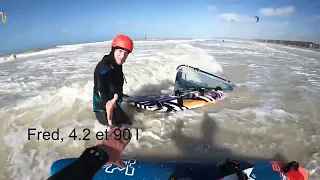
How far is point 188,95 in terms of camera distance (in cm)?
806

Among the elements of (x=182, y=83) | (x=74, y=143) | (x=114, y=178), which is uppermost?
(x=182, y=83)

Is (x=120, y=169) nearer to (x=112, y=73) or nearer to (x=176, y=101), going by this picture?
(x=112, y=73)

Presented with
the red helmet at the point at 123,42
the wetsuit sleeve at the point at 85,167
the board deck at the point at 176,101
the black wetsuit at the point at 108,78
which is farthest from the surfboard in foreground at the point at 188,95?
the wetsuit sleeve at the point at 85,167

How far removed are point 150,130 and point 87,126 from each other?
5.93 feet

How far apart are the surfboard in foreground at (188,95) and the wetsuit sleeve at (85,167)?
15.2 feet

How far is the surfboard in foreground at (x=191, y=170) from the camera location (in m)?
3.47

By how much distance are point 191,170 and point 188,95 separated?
457 centimetres

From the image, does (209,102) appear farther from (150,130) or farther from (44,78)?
(44,78)

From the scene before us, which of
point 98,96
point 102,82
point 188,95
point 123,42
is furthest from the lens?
point 188,95

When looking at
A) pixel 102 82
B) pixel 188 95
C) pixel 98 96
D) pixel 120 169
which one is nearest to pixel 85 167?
pixel 120 169

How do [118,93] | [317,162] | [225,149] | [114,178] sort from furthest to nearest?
[225,149] < [317,162] < [118,93] < [114,178]

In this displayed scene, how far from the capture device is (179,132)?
6.31m

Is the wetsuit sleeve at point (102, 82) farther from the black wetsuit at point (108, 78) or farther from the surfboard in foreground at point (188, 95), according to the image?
the surfboard in foreground at point (188, 95)

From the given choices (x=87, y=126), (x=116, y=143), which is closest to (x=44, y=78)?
(x=87, y=126)
